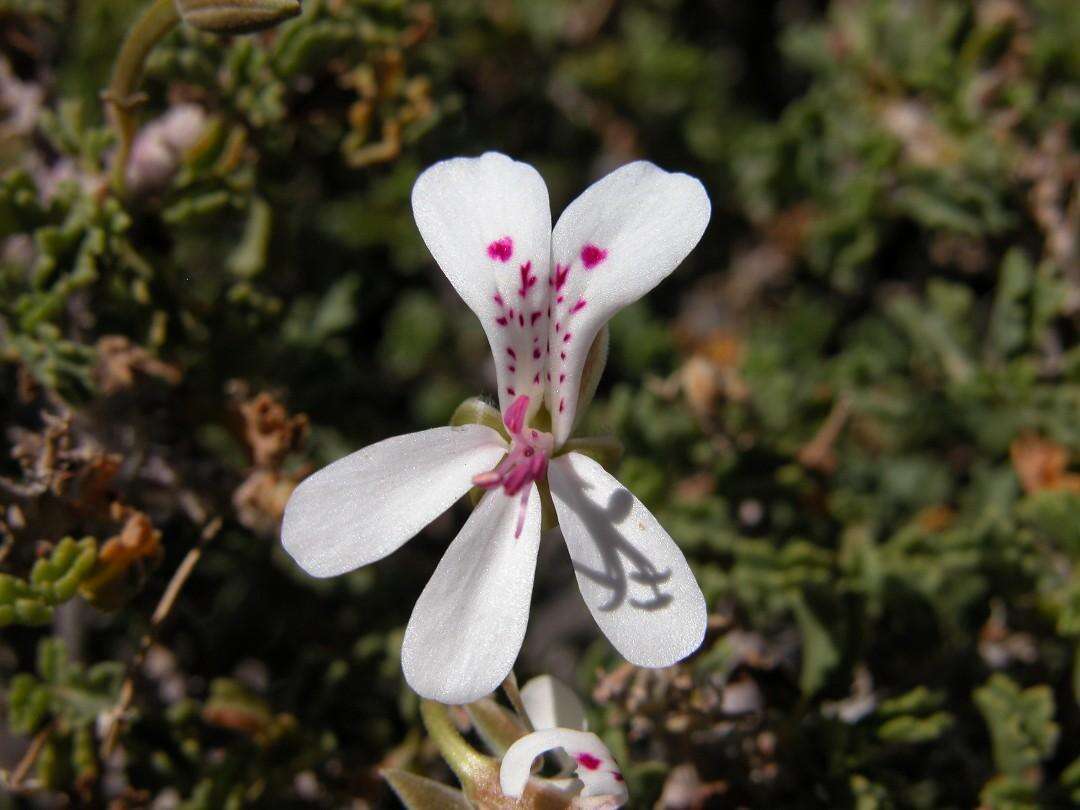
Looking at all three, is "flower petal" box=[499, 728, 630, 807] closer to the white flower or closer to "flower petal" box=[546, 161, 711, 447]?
the white flower

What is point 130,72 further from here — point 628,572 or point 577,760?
point 577,760

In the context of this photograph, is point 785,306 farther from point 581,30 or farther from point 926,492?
point 581,30

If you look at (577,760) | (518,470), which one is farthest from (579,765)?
(518,470)

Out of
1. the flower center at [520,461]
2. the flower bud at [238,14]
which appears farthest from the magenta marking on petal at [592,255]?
the flower bud at [238,14]

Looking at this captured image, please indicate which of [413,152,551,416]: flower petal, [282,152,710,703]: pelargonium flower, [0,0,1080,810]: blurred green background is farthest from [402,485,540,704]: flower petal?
[0,0,1080,810]: blurred green background

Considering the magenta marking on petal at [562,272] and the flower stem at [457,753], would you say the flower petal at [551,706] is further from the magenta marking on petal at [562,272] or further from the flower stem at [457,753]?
the magenta marking on petal at [562,272]

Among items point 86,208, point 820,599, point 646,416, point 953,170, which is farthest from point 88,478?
point 953,170
